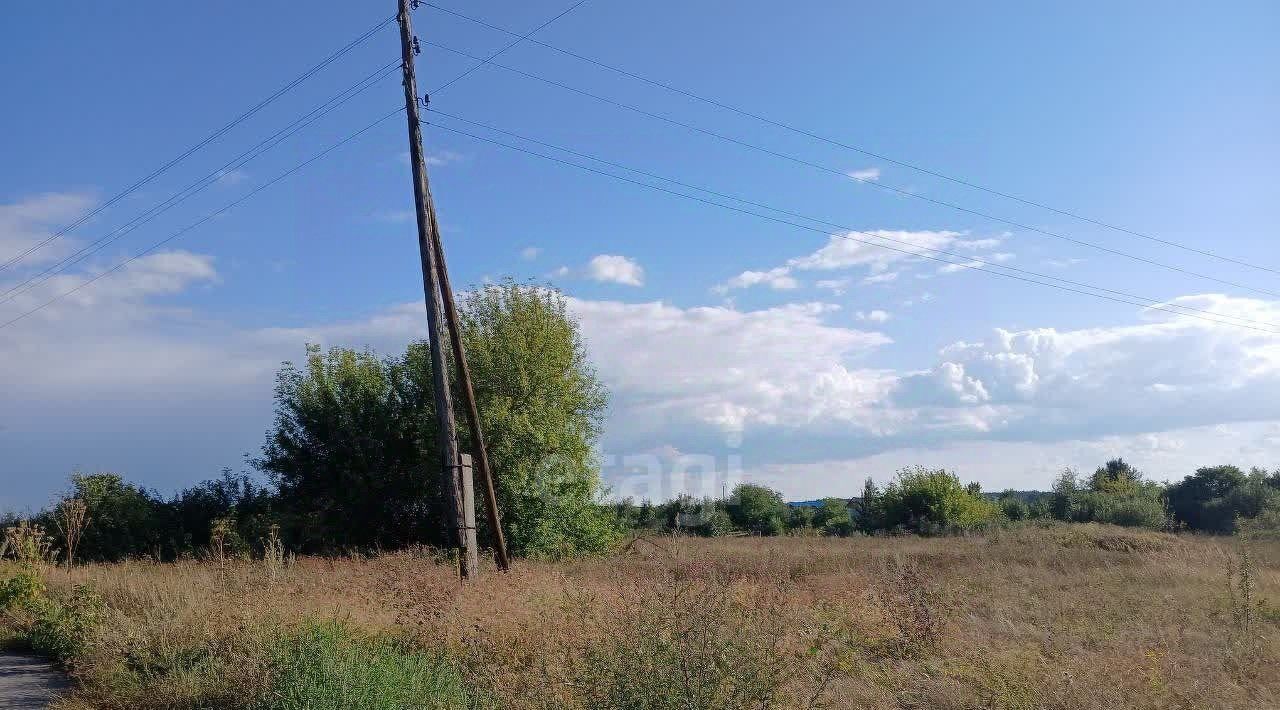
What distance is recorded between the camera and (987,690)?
8.77 m

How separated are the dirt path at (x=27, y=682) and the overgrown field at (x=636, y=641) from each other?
13.6 inches

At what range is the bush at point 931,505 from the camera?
39.6 metres

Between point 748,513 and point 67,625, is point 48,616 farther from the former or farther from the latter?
point 748,513

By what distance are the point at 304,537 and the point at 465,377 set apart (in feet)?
47.0

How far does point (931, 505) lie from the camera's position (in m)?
40.8

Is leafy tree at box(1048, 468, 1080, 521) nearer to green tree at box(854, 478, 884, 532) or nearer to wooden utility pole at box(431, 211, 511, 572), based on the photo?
green tree at box(854, 478, 884, 532)

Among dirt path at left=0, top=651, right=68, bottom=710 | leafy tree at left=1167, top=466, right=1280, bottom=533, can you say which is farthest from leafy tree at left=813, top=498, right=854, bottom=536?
dirt path at left=0, top=651, right=68, bottom=710

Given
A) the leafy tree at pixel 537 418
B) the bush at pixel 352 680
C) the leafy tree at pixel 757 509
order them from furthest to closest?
the leafy tree at pixel 757 509
the leafy tree at pixel 537 418
the bush at pixel 352 680

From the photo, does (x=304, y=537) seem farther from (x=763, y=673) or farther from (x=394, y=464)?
(x=763, y=673)

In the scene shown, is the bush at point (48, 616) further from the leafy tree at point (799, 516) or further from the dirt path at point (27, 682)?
the leafy tree at point (799, 516)

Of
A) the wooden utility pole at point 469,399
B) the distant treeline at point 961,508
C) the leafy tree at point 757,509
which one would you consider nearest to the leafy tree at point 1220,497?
the distant treeline at point 961,508

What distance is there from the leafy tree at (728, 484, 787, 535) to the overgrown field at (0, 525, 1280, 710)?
3434cm

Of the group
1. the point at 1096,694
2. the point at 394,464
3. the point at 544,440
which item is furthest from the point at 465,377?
the point at 394,464

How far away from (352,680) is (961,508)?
37352 millimetres
